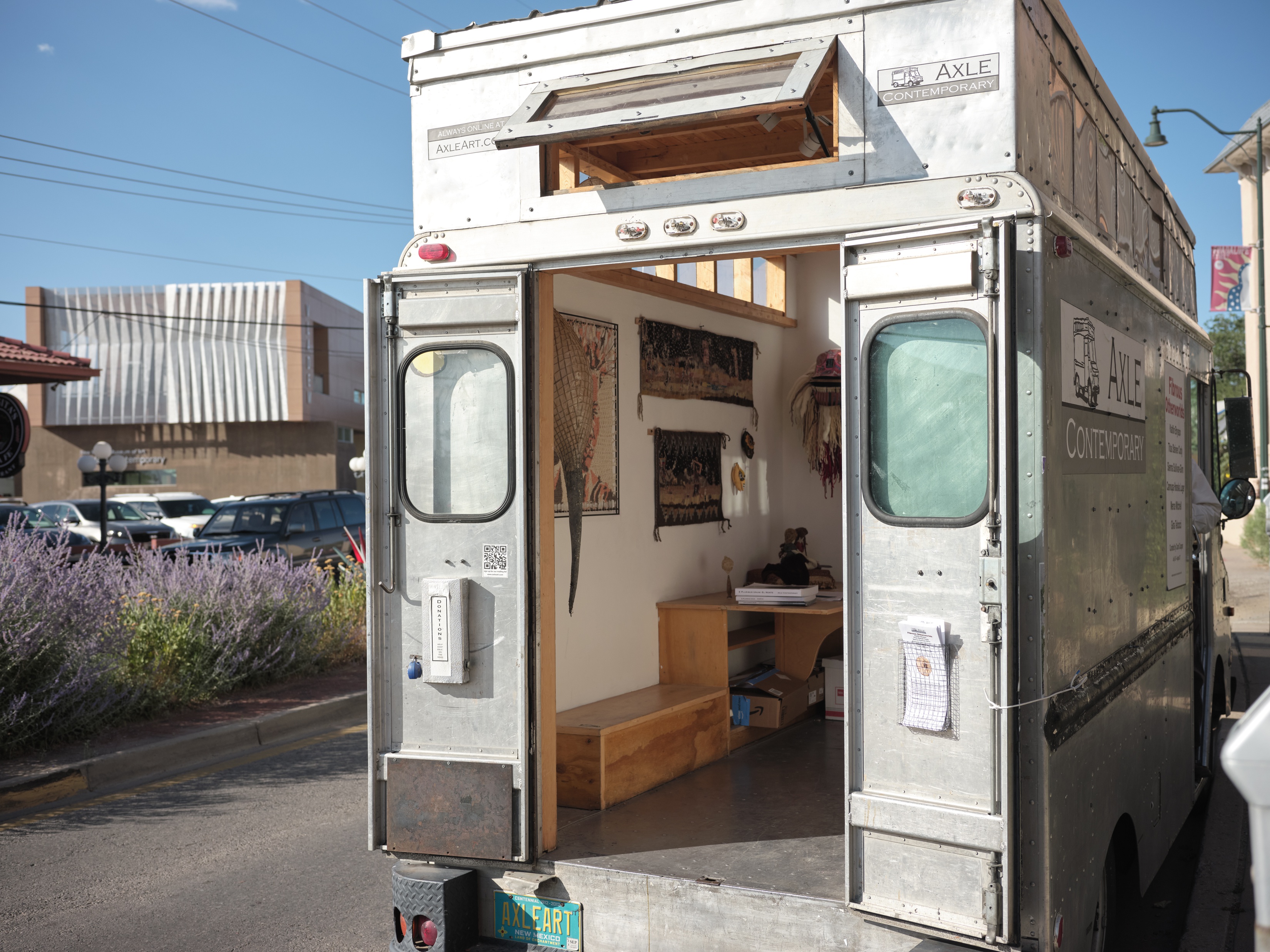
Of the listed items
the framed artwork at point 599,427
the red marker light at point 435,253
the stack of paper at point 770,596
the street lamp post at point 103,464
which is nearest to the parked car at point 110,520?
the street lamp post at point 103,464

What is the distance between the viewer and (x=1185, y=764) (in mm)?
5543

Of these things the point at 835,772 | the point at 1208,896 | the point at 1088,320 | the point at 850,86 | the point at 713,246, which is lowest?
the point at 1208,896

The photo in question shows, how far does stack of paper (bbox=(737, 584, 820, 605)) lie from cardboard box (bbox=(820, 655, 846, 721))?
0.89 meters

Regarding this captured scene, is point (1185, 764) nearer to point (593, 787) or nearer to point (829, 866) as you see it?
point (829, 866)

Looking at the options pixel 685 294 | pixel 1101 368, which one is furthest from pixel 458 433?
pixel 685 294

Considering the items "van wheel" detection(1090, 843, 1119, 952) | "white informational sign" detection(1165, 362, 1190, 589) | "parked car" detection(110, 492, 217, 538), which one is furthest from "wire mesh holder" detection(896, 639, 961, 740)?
"parked car" detection(110, 492, 217, 538)

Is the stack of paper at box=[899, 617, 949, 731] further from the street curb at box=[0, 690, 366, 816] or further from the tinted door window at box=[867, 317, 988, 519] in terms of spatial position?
the street curb at box=[0, 690, 366, 816]

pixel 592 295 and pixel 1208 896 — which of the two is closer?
pixel 1208 896

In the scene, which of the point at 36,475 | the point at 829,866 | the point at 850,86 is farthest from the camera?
the point at 36,475

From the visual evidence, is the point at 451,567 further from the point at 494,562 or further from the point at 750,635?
the point at 750,635

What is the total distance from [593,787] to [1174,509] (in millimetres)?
2986

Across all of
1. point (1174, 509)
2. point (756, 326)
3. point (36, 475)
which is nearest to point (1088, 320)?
point (1174, 509)

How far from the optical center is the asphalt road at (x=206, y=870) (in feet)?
16.4

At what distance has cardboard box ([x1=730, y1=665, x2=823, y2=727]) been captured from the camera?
6.77 metres
